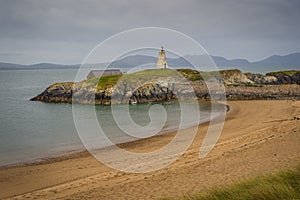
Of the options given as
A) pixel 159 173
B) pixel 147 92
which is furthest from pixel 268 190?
pixel 147 92

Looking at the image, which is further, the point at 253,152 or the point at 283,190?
the point at 253,152

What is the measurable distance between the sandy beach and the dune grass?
2221 mm

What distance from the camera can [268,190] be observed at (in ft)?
20.4

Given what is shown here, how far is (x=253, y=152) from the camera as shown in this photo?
1512 cm

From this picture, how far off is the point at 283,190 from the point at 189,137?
1544cm

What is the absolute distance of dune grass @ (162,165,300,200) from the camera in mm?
6117

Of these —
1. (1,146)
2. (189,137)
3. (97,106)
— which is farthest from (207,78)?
(1,146)

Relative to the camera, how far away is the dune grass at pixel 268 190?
6117 mm

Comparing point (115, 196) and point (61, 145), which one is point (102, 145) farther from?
point (115, 196)

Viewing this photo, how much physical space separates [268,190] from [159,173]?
274 inches

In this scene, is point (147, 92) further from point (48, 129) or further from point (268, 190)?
point (268, 190)

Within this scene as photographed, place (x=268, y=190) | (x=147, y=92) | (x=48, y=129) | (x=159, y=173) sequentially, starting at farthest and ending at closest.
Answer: (x=147, y=92) < (x=48, y=129) < (x=159, y=173) < (x=268, y=190)

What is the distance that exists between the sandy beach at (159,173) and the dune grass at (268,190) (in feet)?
7.29

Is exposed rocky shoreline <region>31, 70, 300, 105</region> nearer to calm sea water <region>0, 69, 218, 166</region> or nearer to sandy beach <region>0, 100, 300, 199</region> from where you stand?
calm sea water <region>0, 69, 218, 166</region>
